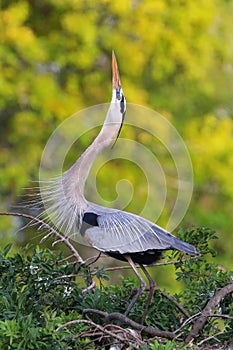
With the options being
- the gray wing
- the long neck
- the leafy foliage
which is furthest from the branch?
the long neck

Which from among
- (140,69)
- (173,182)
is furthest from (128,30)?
(173,182)

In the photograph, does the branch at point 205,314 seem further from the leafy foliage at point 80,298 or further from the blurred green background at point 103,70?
the blurred green background at point 103,70

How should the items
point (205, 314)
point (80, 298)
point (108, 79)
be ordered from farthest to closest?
point (108, 79) < point (80, 298) < point (205, 314)

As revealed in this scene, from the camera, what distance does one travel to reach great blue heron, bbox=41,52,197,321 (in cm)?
247

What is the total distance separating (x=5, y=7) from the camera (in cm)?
772

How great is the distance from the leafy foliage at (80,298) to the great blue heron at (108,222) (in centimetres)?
7

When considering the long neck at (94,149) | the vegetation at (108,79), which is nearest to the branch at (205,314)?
the long neck at (94,149)

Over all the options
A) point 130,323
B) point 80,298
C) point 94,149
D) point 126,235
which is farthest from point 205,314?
point 94,149

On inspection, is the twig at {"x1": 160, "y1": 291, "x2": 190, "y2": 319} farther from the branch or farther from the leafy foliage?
the branch

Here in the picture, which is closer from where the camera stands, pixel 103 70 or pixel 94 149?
pixel 94 149

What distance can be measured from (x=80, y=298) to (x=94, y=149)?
0.70 m

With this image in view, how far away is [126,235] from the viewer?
253 centimetres

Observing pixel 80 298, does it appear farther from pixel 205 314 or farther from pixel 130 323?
pixel 205 314

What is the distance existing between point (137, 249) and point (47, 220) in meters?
0.49
